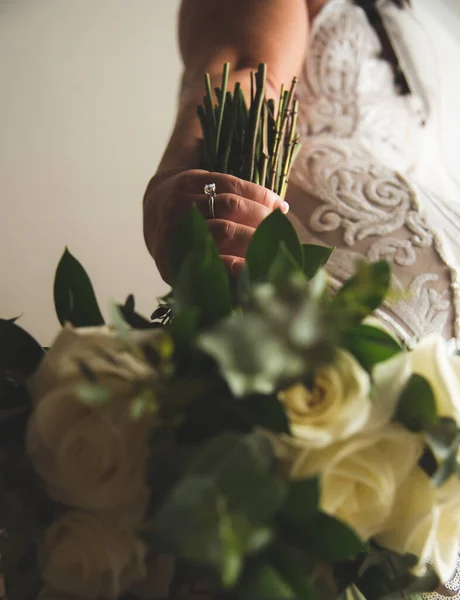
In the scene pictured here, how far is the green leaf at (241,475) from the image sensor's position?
21cm

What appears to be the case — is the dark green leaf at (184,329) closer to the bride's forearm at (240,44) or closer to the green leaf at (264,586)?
the green leaf at (264,586)

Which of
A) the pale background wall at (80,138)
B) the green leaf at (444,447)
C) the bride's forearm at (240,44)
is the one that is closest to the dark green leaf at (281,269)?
the green leaf at (444,447)

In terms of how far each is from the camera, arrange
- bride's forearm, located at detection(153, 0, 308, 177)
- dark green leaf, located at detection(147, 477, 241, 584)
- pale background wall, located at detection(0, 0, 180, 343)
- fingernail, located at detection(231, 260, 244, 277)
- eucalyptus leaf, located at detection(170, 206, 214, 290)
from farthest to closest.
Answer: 1. pale background wall, located at detection(0, 0, 180, 343)
2. bride's forearm, located at detection(153, 0, 308, 177)
3. fingernail, located at detection(231, 260, 244, 277)
4. eucalyptus leaf, located at detection(170, 206, 214, 290)
5. dark green leaf, located at detection(147, 477, 241, 584)

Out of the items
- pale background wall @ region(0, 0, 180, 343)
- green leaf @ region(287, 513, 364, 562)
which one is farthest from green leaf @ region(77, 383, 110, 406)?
pale background wall @ region(0, 0, 180, 343)

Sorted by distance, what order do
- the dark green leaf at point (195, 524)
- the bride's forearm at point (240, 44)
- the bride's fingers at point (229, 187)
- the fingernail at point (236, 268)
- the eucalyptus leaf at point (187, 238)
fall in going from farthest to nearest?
1. the bride's forearm at point (240, 44)
2. the bride's fingers at point (229, 187)
3. the fingernail at point (236, 268)
4. the eucalyptus leaf at point (187, 238)
5. the dark green leaf at point (195, 524)

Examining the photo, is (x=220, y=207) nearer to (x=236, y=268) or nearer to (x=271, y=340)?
(x=236, y=268)

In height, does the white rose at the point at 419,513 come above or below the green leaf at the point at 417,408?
below

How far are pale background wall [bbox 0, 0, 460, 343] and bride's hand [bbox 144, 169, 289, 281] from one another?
2.03 feet

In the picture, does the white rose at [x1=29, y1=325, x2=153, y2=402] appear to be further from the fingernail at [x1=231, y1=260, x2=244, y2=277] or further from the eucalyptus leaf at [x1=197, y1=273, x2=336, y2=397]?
the fingernail at [x1=231, y1=260, x2=244, y2=277]

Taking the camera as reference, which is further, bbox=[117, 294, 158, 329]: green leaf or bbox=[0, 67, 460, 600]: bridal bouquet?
bbox=[117, 294, 158, 329]: green leaf

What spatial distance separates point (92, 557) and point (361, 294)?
6.9 inches

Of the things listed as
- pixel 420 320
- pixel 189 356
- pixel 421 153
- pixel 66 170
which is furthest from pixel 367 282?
pixel 66 170

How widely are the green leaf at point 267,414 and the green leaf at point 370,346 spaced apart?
5 cm

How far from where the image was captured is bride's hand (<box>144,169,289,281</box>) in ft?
1.58
